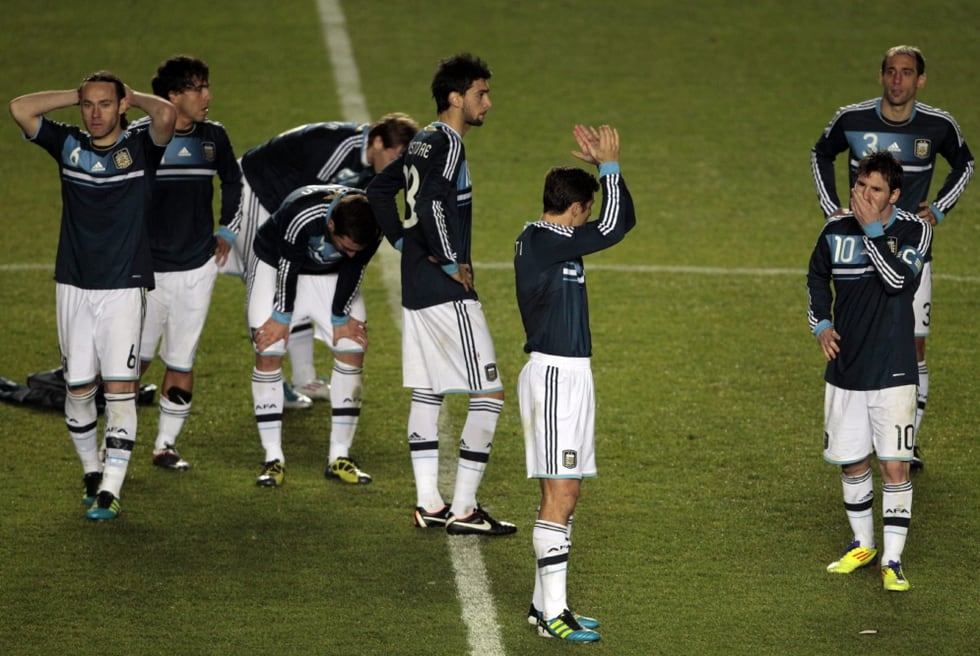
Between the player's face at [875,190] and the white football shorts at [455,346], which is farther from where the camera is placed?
the white football shorts at [455,346]

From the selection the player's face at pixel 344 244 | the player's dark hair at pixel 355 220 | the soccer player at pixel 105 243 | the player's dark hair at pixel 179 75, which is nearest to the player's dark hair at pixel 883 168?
the player's dark hair at pixel 355 220

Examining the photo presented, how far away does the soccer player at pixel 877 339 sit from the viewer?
6254 millimetres

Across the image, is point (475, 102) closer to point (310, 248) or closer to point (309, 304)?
point (310, 248)

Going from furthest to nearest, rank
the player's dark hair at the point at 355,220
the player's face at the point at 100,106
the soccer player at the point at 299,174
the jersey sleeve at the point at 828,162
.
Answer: the soccer player at the point at 299,174
the jersey sleeve at the point at 828,162
the player's dark hair at the point at 355,220
the player's face at the point at 100,106

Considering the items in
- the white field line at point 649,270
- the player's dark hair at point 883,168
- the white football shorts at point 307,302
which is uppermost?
the player's dark hair at point 883,168

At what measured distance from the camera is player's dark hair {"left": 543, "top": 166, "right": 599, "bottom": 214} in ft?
19.2

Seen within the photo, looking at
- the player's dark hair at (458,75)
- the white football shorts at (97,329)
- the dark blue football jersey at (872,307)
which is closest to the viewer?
the dark blue football jersey at (872,307)

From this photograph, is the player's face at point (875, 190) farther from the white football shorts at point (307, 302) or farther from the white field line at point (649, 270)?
the white field line at point (649, 270)

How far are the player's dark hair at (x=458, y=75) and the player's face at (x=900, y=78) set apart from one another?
2.18 metres

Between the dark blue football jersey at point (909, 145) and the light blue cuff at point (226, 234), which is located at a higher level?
the dark blue football jersey at point (909, 145)

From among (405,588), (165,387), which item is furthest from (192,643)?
(165,387)

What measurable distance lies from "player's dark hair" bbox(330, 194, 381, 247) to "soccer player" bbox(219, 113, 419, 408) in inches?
34.1

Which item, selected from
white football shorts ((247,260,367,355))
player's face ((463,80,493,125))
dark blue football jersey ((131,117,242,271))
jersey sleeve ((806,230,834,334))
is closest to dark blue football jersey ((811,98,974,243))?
jersey sleeve ((806,230,834,334))

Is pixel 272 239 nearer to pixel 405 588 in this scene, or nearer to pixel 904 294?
pixel 405 588
